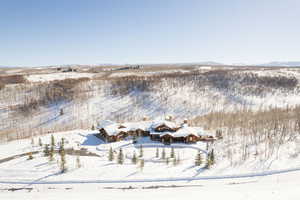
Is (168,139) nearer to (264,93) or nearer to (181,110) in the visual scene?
(181,110)

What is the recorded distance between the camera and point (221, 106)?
4909 cm

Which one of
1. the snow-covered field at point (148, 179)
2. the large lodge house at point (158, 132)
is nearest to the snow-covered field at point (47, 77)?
the large lodge house at point (158, 132)

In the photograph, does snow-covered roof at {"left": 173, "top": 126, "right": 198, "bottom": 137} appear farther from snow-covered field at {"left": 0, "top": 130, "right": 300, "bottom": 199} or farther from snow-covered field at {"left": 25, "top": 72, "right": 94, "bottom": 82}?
snow-covered field at {"left": 25, "top": 72, "right": 94, "bottom": 82}

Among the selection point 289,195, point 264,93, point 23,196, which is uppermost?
point 264,93

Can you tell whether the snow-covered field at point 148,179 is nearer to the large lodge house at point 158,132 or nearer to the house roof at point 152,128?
the large lodge house at point 158,132

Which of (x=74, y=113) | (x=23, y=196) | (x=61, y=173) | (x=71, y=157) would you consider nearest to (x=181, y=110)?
(x=74, y=113)

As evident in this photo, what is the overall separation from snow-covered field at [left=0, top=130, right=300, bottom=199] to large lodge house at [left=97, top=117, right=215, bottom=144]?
4.95m

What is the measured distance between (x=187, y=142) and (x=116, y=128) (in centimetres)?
1003

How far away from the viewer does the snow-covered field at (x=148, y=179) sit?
14508mm

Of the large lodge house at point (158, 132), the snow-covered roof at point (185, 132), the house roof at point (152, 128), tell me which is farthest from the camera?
the house roof at point (152, 128)

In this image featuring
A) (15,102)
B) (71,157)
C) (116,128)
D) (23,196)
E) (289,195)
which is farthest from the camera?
(15,102)

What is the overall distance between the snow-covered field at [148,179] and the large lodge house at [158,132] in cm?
495

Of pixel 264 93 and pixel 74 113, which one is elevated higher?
pixel 264 93

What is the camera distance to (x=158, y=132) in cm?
2842
